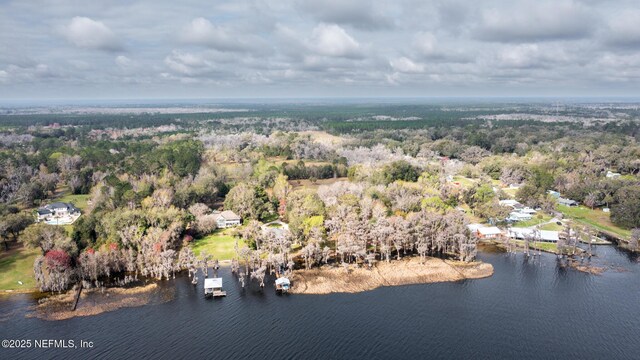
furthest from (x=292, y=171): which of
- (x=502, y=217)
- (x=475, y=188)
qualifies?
(x=502, y=217)

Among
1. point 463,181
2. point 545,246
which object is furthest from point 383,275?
point 463,181

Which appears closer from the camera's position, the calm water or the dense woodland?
the calm water

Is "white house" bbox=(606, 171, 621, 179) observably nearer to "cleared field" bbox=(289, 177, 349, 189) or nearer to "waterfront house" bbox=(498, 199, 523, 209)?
"waterfront house" bbox=(498, 199, 523, 209)

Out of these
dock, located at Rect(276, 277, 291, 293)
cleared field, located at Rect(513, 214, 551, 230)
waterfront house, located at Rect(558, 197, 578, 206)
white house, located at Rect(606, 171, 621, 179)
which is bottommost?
dock, located at Rect(276, 277, 291, 293)

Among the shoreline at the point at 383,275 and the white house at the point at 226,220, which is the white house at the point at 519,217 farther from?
the white house at the point at 226,220

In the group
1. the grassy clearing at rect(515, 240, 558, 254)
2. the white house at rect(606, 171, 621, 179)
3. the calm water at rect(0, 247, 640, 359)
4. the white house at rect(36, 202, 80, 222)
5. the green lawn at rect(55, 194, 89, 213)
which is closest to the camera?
the calm water at rect(0, 247, 640, 359)

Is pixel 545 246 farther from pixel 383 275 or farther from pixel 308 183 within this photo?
pixel 308 183

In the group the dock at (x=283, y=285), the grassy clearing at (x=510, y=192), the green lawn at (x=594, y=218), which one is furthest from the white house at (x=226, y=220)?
the green lawn at (x=594, y=218)

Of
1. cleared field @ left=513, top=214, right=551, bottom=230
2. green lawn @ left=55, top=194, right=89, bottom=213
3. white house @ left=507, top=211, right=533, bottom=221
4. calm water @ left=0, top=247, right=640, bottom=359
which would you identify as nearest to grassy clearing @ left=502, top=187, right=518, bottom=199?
cleared field @ left=513, top=214, right=551, bottom=230
